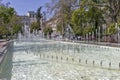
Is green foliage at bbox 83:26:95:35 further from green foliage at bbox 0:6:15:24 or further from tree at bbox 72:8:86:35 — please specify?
green foliage at bbox 0:6:15:24

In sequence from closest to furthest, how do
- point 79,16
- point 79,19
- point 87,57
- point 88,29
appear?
point 87,57 < point 79,16 < point 79,19 < point 88,29

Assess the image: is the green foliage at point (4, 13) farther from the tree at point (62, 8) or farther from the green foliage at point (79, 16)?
the green foliage at point (79, 16)

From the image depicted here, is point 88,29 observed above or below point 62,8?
below

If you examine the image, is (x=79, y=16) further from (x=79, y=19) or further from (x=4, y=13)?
(x=4, y=13)

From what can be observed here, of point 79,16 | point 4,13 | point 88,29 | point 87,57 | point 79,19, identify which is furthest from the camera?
point 88,29

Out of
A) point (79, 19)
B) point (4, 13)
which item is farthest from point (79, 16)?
point (4, 13)

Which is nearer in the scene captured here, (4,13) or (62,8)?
(4,13)

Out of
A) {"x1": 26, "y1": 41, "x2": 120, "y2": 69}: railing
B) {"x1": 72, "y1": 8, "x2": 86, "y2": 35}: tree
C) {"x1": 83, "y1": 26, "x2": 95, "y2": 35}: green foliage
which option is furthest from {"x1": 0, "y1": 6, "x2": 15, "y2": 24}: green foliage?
{"x1": 26, "y1": 41, "x2": 120, "y2": 69}: railing

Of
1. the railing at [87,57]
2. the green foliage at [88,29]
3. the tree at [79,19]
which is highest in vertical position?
the tree at [79,19]

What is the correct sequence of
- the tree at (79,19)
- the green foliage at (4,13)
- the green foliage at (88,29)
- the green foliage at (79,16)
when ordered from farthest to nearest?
the green foliage at (88,29) < the tree at (79,19) < the green foliage at (79,16) < the green foliage at (4,13)

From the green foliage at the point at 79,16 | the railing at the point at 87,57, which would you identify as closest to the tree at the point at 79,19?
the green foliage at the point at 79,16

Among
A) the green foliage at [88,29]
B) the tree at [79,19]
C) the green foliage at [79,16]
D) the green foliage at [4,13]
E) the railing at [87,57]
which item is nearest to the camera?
the railing at [87,57]

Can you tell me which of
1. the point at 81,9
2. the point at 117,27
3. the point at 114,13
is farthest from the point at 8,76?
the point at 81,9

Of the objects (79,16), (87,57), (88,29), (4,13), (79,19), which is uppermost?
(4,13)
